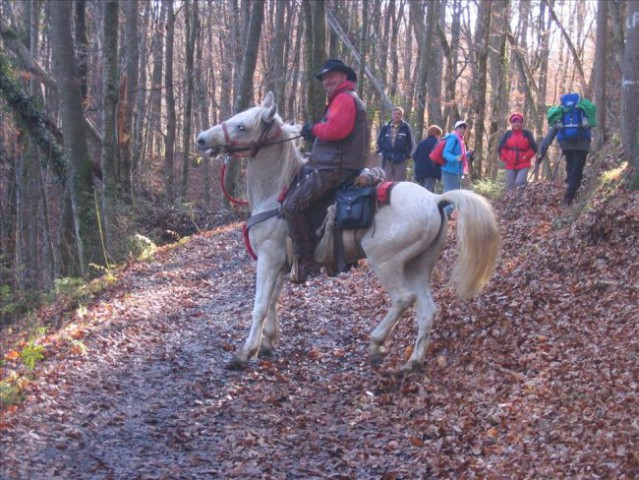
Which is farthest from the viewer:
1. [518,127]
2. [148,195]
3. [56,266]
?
[148,195]

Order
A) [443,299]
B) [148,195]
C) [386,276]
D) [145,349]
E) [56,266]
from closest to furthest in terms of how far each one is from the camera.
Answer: [386,276]
[145,349]
[443,299]
[56,266]
[148,195]

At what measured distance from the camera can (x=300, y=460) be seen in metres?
5.74

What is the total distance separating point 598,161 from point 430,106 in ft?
41.1

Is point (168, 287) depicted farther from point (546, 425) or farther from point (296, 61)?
point (296, 61)

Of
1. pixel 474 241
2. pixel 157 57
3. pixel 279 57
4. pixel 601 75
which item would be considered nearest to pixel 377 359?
pixel 474 241

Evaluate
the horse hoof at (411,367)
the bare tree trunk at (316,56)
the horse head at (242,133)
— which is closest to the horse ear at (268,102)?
the horse head at (242,133)

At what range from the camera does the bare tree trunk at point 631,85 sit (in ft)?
40.9

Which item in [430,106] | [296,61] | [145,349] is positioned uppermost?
[296,61]

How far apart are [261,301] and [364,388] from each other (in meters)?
1.56

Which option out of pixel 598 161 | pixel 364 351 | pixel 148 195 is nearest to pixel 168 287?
pixel 364 351

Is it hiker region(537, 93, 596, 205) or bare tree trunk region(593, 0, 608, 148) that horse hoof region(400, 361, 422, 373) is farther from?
bare tree trunk region(593, 0, 608, 148)

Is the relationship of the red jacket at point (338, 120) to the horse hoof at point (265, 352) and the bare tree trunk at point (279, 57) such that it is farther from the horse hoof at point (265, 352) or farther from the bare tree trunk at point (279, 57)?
the bare tree trunk at point (279, 57)

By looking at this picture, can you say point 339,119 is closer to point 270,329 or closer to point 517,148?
point 270,329

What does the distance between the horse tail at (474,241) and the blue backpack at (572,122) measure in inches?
248
